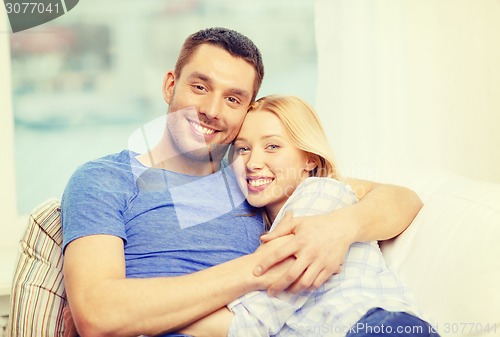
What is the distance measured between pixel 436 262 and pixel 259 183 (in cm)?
49

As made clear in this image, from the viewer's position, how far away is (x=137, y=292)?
1238 millimetres

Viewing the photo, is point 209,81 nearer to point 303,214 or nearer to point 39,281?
point 303,214

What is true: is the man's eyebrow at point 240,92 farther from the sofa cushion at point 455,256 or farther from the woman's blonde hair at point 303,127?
the sofa cushion at point 455,256

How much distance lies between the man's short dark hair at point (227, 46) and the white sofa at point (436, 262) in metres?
0.54

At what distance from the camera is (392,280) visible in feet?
4.64

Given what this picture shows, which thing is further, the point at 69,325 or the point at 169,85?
the point at 169,85

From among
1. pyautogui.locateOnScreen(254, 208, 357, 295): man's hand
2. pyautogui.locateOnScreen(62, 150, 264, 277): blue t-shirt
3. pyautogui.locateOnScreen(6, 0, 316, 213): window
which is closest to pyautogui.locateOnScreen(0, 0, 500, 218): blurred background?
pyautogui.locateOnScreen(6, 0, 316, 213): window

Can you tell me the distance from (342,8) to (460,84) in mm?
636

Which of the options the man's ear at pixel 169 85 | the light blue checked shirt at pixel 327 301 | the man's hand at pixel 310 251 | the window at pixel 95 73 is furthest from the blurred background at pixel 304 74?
the man's hand at pixel 310 251

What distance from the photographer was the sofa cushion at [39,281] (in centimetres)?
151

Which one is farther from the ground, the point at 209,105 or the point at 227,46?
the point at 227,46

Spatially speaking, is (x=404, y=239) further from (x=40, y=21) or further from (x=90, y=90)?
(x=40, y=21)

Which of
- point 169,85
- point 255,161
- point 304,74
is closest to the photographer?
point 255,161

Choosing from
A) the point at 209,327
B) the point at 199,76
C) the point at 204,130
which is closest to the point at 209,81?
the point at 199,76
